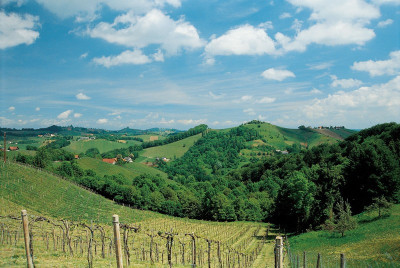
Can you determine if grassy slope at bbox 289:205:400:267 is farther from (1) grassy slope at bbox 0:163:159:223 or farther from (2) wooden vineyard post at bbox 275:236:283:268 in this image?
(1) grassy slope at bbox 0:163:159:223

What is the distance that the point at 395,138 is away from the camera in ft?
207

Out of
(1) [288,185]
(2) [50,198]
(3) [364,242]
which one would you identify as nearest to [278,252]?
(3) [364,242]

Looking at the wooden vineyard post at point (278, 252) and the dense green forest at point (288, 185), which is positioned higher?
the wooden vineyard post at point (278, 252)

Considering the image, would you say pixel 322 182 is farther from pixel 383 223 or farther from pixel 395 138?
pixel 395 138

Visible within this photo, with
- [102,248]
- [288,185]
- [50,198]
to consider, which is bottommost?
[50,198]

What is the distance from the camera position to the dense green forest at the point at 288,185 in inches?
1832

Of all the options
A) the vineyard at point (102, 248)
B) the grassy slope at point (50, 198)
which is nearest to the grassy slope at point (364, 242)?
the vineyard at point (102, 248)

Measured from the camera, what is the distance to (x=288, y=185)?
53.0m

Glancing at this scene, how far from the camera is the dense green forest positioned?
46531 millimetres

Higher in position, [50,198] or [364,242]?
[364,242]

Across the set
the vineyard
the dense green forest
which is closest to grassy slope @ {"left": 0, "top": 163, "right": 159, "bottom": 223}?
the dense green forest

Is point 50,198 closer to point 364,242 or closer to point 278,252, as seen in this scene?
point 364,242

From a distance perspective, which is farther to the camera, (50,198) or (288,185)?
(50,198)

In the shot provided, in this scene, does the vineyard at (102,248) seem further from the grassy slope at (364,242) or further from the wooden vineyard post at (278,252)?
the grassy slope at (364,242)
